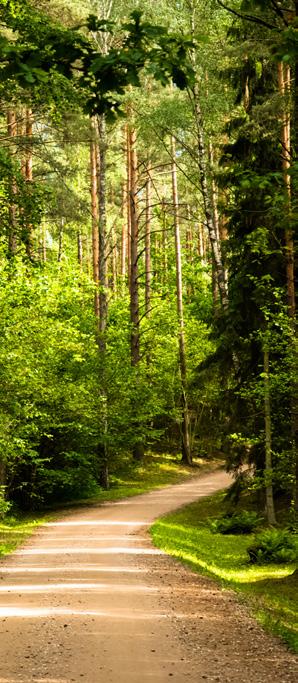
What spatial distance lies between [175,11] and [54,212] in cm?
861

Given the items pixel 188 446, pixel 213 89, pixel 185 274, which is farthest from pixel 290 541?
pixel 185 274

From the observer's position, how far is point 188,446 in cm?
3706

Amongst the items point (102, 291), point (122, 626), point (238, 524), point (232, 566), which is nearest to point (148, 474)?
point (102, 291)

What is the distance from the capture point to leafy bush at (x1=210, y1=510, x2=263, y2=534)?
18.7m

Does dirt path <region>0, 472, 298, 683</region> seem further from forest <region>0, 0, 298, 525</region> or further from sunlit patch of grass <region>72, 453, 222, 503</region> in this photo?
Result: sunlit patch of grass <region>72, 453, 222, 503</region>

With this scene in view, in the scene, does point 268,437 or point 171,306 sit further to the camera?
point 171,306

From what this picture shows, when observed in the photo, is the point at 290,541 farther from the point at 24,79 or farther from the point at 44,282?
the point at 24,79

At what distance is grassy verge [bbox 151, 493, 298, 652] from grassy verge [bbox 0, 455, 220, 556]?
147 inches

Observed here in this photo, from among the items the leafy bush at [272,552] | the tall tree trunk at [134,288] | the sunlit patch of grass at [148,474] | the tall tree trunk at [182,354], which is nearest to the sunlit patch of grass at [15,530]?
the sunlit patch of grass at [148,474]

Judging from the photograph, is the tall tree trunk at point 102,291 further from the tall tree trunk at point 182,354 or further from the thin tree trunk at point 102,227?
the tall tree trunk at point 182,354

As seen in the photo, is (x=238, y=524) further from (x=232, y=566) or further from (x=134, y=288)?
(x=134, y=288)

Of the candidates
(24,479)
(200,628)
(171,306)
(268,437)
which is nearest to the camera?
(200,628)

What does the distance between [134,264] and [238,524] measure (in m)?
16.7

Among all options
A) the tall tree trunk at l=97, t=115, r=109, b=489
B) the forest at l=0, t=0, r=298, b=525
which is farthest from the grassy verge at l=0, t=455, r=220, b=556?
the tall tree trunk at l=97, t=115, r=109, b=489
